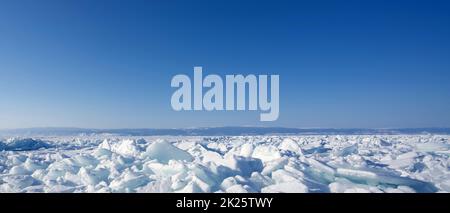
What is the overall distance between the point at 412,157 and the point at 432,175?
86 centimetres

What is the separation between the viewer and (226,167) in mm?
3104

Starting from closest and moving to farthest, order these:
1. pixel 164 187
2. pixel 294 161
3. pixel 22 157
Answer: pixel 164 187 → pixel 294 161 → pixel 22 157

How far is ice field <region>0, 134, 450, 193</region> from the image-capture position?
2635mm

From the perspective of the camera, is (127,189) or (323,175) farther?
(323,175)

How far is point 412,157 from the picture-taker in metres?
3.71

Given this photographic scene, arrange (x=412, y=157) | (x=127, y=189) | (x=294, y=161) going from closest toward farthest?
(x=127, y=189) → (x=294, y=161) → (x=412, y=157)

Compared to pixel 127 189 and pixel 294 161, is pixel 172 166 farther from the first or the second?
pixel 294 161

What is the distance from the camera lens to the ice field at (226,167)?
263 centimetres
